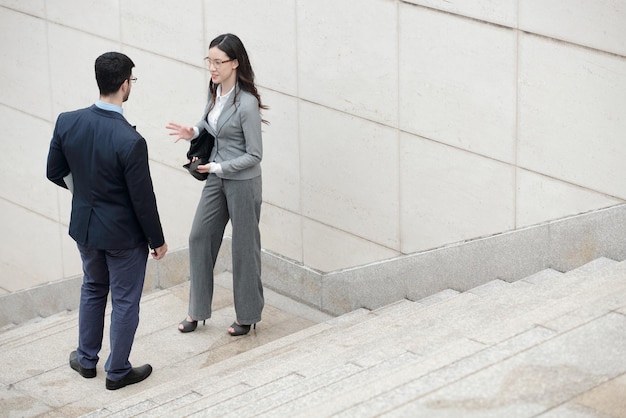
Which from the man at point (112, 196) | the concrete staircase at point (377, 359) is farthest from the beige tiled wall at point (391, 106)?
the man at point (112, 196)

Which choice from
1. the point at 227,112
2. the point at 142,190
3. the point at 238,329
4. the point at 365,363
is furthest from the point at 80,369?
the point at 365,363

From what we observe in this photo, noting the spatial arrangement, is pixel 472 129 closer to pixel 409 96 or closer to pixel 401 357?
pixel 409 96

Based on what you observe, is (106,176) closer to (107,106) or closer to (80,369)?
(107,106)

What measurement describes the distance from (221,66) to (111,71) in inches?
30.9

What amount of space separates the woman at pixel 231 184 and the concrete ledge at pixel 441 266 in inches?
28.1

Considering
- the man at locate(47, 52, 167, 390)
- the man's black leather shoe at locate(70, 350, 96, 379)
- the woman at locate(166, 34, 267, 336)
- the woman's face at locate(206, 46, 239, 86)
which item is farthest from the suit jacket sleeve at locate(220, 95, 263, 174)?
the man's black leather shoe at locate(70, 350, 96, 379)

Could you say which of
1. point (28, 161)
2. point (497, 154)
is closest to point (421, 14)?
point (497, 154)

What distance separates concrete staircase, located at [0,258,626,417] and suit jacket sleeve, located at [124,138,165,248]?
2.70ft

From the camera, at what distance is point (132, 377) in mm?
6125

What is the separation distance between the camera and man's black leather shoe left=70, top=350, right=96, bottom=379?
20.4 feet

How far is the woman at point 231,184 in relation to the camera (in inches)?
249

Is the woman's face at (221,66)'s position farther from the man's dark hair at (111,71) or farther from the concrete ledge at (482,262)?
the concrete ledge at (482,262)

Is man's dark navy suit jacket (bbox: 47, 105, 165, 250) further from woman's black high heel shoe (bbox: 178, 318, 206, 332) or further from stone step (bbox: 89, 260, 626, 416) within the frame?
woman's black high heel shoe (bbox: 178, 318, 206, 332)

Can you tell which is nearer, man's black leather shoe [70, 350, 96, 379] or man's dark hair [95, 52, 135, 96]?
man's dark hair [95, 52, 135, 96]
